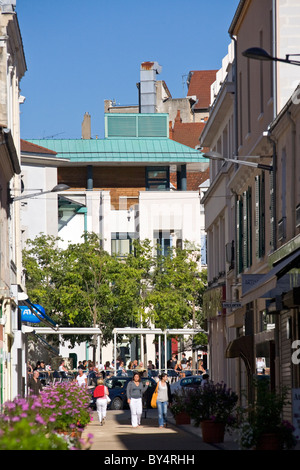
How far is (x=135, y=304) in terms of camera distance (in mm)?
64000

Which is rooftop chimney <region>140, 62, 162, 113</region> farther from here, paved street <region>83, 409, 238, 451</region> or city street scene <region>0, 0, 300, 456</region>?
paved street <region>83, 409, 238, 451</region>

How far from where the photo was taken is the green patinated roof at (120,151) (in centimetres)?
8269

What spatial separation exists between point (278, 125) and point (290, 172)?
64.4 inches

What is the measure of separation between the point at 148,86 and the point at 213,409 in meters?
78.4

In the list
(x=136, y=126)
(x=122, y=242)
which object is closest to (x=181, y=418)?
(x=122, y=242)

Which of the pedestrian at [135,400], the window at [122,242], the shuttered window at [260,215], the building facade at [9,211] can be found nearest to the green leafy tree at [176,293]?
the window at [122,242]

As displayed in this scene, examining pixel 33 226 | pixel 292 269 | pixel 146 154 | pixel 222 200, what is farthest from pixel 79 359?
pixel 292 269

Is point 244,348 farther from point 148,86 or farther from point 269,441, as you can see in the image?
point 148,86

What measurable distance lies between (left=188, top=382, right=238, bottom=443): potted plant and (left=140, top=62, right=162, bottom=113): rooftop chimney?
74585 millimetres

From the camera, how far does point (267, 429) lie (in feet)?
58.9

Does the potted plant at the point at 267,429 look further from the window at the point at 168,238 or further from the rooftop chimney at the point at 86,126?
the rooftop chimney at the point at 86,126

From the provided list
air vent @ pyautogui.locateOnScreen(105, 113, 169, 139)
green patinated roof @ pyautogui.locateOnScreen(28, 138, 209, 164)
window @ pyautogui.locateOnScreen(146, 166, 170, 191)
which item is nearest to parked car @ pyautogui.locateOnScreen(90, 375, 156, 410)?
green patinated roof @ pyautogui.locateOnScreen(28, 138, 209, 164)

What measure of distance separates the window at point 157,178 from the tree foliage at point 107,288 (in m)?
17.6

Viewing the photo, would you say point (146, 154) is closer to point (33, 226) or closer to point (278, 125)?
point (33, 226)
